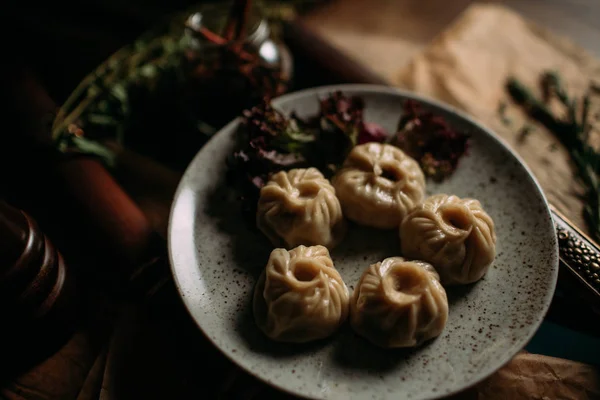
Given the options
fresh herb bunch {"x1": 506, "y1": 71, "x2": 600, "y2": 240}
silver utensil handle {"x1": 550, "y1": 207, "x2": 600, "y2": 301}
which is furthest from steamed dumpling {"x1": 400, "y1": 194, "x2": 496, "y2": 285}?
fresh herb bunch {"x1": 506, "y1": 71, "x2": 600, "y2": 240}

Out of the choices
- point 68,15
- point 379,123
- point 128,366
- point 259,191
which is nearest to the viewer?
point 128,366

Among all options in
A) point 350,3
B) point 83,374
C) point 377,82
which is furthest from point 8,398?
point 350,3

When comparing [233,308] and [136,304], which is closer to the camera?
[233,308]

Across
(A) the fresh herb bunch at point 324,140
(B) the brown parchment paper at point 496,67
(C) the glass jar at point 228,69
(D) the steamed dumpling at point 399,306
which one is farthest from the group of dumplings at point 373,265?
(B) the brown parchment paper at point 496,67

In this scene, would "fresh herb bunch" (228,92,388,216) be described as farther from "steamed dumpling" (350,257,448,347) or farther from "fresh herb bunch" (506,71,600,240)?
"fresh herb bunch" (506,71,600,240)

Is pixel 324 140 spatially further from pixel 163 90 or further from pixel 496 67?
pixel 496 67

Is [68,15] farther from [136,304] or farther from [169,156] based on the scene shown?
[136,304]
